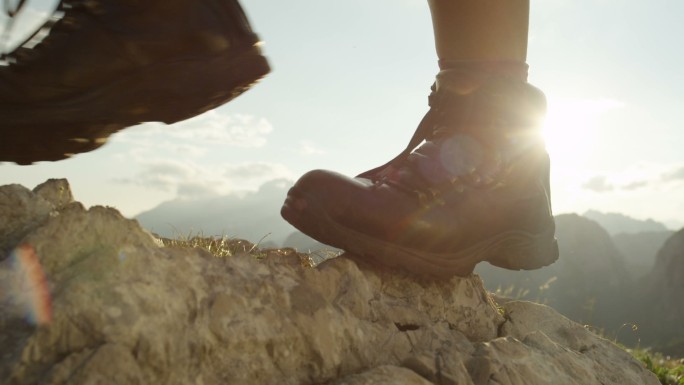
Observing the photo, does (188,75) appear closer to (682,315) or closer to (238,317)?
(238,317)

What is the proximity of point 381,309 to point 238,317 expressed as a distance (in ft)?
1.85

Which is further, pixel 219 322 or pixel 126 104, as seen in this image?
pixel 126 104

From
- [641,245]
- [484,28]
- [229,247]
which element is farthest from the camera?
[641,245]

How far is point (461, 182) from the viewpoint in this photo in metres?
1.93

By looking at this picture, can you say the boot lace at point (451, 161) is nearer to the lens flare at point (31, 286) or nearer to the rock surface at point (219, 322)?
the rock surface at point (219, 322)

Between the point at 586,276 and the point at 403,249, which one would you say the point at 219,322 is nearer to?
the point at 403,249

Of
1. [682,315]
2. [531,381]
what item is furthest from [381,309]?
[682,315]

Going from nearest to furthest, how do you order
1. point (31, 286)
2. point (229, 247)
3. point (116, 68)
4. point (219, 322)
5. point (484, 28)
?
point (31, 286) < point (219, 322) < point (116, 68) < point (484, 28) < point (229, 247)

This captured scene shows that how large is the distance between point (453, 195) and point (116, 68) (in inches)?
47.0

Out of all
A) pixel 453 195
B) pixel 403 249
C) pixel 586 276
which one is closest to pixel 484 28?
pixel 453 195

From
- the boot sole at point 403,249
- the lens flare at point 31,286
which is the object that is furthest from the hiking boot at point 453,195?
the lens flare at point 31,286

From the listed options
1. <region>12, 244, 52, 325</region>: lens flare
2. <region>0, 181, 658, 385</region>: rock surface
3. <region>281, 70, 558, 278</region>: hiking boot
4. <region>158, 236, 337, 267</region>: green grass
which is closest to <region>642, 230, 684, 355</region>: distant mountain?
<region>158, 236, 337, 267</region>: green grass

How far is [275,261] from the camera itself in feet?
5.41

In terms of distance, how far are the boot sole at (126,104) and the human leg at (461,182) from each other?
0.45 metres
